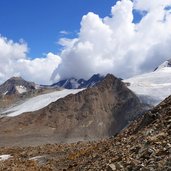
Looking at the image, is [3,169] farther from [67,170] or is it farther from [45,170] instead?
[67,170]

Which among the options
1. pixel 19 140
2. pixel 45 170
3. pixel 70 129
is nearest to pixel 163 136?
pixel 45 170

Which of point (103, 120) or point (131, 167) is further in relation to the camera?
point (103, 120)

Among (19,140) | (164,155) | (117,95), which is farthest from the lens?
(117,95)

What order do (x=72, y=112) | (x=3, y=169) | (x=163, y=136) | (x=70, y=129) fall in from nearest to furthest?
(x=163, y=136), (x=3, y=169), (x=70, y=129), (x=72, y=112)

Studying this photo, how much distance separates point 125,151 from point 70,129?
12611 cm

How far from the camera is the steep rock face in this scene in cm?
14188

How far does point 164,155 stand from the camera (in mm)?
16391

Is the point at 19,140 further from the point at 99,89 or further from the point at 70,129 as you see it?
the point at 99,89

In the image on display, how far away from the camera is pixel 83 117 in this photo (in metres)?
155

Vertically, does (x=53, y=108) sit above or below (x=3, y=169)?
above

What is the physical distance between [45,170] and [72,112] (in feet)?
440

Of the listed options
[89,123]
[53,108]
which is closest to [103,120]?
[89,123]

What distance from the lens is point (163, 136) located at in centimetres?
1870

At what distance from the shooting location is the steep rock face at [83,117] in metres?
142
